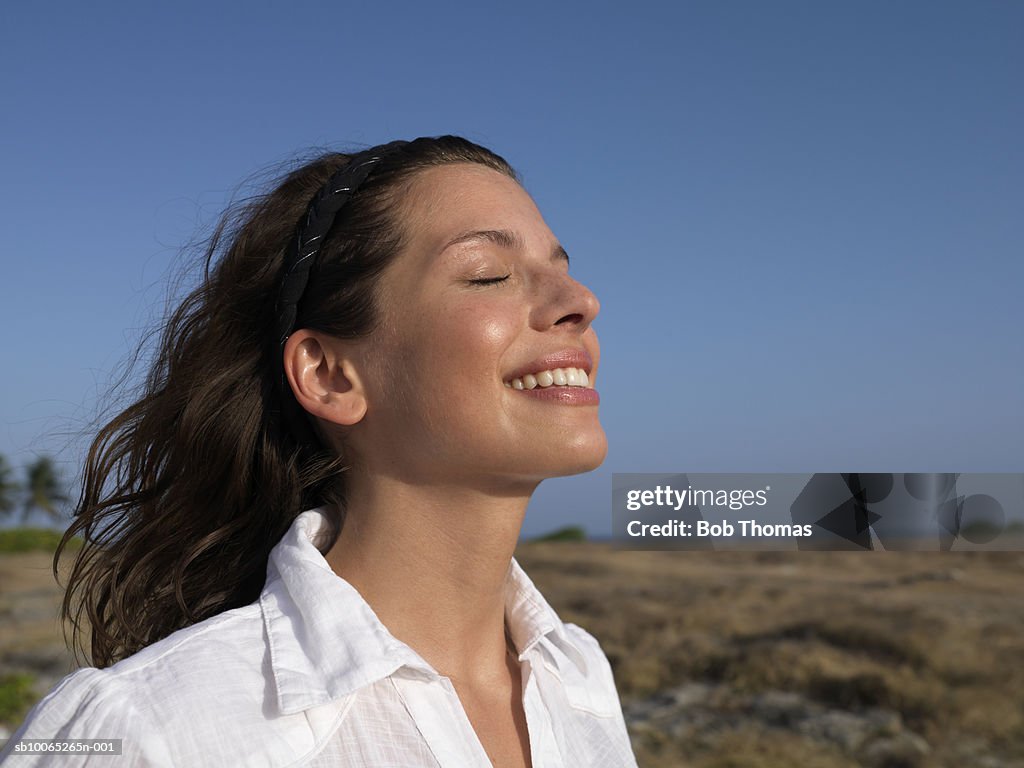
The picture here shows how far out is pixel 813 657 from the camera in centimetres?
576

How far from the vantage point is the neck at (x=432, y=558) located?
6.14 ft

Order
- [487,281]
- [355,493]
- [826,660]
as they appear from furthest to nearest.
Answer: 1. [826,660]
2. [355,493]
3. [487,281]

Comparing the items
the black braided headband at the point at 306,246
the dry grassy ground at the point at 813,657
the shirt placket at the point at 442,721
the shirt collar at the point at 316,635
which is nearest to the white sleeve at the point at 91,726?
the shirt collar at the point at 316,635

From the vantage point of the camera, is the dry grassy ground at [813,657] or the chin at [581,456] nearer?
the chin at [581,456]

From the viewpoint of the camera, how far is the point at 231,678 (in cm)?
152

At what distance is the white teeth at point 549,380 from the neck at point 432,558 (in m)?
0.24

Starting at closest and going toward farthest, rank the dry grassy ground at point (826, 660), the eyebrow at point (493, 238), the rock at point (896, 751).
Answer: the eyebrow at point (493, 238)
the rock at point (896, 751)
the dry grassy ground at point (826, 660)

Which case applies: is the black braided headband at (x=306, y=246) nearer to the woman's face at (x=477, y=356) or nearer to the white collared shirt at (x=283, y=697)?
the woman's face at (x=477, y=356)

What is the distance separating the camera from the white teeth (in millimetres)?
1825

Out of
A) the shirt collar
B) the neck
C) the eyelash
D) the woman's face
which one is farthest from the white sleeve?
the eyelash

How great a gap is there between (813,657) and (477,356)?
4808 mm

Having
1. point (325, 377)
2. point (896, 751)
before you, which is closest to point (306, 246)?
point (325, 377)

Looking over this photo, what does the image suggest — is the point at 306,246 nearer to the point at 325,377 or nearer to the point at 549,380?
the point at 325,377

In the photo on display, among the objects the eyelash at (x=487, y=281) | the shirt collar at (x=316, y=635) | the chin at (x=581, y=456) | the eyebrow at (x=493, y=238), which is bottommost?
the shirt collar at (x=316, y=635)
